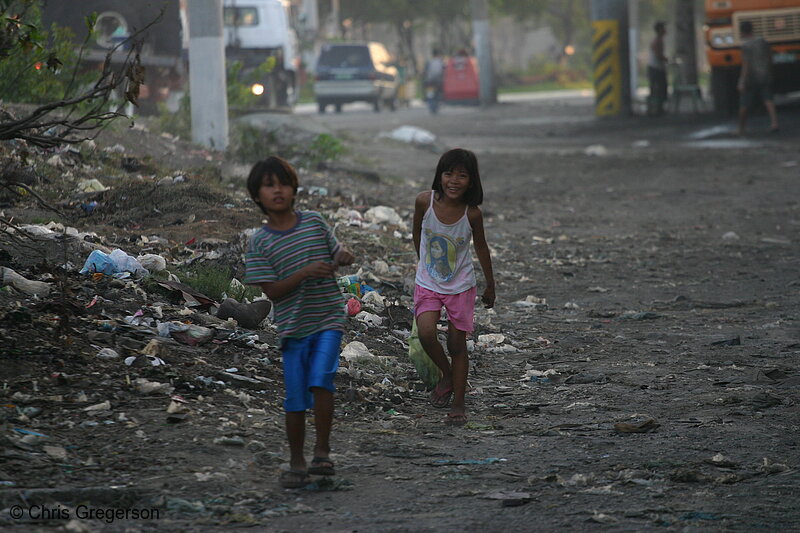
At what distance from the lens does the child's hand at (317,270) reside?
159 inches

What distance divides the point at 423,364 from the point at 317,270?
5.14 feet

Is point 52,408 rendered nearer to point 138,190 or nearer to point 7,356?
point 7,356

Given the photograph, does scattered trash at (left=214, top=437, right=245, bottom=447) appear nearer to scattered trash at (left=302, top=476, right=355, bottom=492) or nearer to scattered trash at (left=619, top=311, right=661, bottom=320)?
scattered trash at (left=302, top=476, right=355, bottom=492)

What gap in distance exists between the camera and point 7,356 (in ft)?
15.8

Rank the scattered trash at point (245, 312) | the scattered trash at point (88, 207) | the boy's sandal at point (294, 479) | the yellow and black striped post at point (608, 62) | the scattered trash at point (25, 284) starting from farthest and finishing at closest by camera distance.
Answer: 1. the yellow and black striped post at point (608, 62)
2. the scattered trash at point (88, 207)
3. the scattered trash at point (245, 312)
4. the scattered trash at point (25, 284)
5. the boy's sandal at point (294, 479)

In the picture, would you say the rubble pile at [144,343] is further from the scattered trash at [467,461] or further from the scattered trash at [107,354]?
the scattered trash at [467,461]

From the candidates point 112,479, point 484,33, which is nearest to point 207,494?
point 112,479

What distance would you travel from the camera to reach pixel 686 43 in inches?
992

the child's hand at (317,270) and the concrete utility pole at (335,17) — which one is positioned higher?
the concrete utility pole at (335,17)

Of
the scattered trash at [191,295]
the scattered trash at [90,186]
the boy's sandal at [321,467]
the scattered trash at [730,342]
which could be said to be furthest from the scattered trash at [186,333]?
the scattered trash at [90,186]

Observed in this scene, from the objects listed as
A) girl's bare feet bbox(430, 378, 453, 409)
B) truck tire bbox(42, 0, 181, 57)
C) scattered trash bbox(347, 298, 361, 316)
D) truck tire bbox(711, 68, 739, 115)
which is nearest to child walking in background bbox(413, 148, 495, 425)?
girl's bare feet bbox(430, 378, 453, 409)

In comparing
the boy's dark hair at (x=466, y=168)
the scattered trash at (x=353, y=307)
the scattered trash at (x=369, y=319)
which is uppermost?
the boy's dark hair at (x=466, y=168)

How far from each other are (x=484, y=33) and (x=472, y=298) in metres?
29.0

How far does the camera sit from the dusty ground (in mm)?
3816
